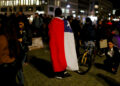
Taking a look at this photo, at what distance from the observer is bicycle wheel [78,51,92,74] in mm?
6189

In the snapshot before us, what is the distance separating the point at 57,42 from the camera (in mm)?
5398

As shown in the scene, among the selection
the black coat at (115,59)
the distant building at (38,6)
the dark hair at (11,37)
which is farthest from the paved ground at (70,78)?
the distant building at (38,6)

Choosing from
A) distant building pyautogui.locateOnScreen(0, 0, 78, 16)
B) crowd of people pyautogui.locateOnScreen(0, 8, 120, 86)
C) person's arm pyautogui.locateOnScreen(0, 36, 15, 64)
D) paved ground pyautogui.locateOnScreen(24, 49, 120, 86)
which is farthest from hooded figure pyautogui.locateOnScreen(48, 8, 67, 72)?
distant building pyautogui.locateOnScreen(0, 0, 78, 16)

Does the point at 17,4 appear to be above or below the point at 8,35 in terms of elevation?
above

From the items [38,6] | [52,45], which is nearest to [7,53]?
[52,45]

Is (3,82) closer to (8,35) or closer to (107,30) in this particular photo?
(8,35)

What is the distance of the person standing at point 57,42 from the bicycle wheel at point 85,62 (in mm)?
1078

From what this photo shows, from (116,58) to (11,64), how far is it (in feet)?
14.1

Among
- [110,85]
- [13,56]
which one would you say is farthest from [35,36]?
[13,56]

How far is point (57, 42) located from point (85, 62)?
1717 millimetres

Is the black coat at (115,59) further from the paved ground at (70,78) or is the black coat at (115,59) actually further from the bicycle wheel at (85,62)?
the bicycle wheel at (85,62)

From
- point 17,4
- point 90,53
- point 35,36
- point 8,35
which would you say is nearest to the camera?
point 8,35

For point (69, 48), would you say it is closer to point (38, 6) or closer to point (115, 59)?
point (115, 59)

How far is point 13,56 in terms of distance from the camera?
331 cm
